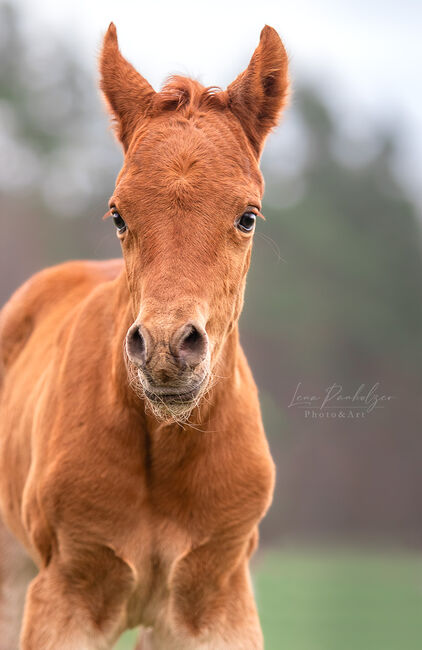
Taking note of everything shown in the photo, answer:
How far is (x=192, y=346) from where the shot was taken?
3.05 metres

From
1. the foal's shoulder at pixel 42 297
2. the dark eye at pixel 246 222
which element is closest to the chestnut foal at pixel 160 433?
the dark eye at pixel 246 222

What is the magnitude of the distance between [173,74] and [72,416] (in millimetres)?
1610

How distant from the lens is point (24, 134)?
966 inches

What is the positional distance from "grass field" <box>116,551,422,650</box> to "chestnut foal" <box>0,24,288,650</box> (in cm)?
1091

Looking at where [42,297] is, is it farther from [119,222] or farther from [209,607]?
[209,607]

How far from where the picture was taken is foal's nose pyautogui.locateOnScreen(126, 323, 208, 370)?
2982 mm

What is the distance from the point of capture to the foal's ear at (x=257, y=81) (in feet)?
12.6

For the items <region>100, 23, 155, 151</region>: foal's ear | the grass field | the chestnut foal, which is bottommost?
the grass field

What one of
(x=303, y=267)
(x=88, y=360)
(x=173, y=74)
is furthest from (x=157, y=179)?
(x=303, y=267)

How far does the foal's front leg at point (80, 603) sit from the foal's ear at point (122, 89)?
1.88 m

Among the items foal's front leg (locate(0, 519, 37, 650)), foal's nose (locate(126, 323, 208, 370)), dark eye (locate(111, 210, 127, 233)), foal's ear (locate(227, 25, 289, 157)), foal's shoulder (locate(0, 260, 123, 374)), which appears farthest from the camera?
foal's shoulder (locate(0, 260, 123, 374))

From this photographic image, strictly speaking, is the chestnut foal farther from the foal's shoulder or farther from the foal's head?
the foal's shoulder

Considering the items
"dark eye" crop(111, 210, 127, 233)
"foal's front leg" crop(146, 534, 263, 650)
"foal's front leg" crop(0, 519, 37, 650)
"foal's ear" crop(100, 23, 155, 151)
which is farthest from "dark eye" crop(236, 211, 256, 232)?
"foal's front leg" crop(0, 519, 37, 650)

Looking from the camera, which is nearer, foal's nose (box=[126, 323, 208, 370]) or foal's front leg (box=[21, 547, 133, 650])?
foal's nose (box=[126, 323, 208, 370])
